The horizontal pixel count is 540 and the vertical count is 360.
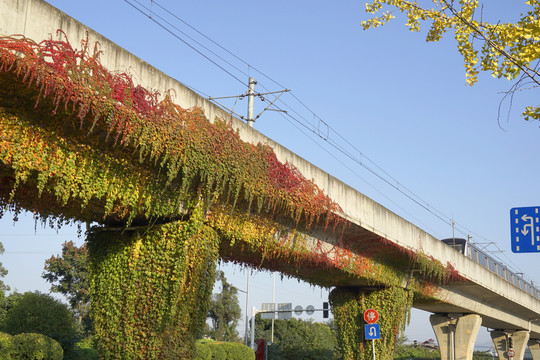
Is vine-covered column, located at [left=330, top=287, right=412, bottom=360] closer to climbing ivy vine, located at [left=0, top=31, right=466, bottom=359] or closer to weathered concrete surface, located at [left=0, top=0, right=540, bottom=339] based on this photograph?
weathered concrete surface, located at [left=0, top=0, right=540, bottom=339]

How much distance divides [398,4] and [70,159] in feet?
18.2

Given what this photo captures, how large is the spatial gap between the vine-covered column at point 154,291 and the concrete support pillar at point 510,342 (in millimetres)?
34052

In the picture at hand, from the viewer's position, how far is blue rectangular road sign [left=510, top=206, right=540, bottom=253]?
10.8 metres

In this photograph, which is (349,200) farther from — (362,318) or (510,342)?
(510,342)

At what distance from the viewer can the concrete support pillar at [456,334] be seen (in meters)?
27.8

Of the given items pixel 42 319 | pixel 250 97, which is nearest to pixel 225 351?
pixel 42 319

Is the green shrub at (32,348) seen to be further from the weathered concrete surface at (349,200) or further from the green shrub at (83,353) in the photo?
the weathered concrete surface at (349,200)

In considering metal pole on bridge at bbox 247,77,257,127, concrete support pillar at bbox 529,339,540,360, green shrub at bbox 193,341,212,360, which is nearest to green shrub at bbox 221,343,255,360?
green shrub at bbox 193,341,212,360

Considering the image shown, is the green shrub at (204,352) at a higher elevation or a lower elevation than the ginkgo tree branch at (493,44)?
lower

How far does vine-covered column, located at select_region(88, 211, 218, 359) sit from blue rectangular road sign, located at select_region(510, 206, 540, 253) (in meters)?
5.93

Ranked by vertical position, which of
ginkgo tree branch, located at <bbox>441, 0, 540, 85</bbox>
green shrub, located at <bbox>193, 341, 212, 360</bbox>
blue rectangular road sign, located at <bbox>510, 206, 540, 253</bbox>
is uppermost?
ginkgo tree branch, located at <bbox>441, 0, 540, 85</bbox>

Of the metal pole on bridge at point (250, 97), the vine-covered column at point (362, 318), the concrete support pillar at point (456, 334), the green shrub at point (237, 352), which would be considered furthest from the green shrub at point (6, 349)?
the concrete support pillar at point (456, 334)

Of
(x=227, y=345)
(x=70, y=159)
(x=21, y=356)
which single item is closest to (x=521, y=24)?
(x=70, y=159)

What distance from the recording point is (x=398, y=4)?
27.8ft
